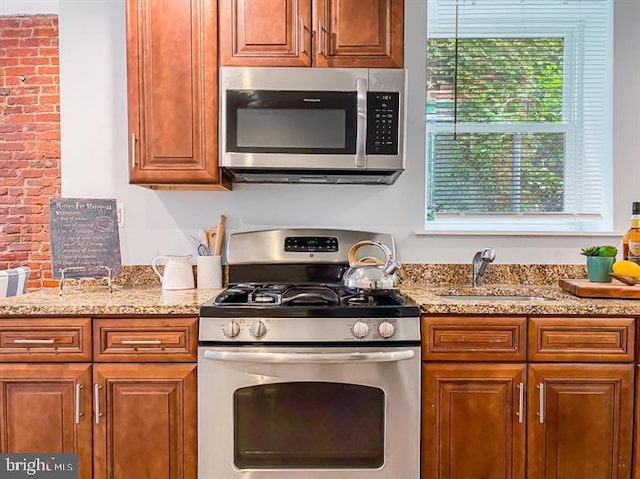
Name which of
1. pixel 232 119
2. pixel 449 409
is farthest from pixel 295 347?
pixel 232 119

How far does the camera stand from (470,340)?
158 centimetres

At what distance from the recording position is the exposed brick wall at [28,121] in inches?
133

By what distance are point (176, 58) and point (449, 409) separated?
172 centimetres

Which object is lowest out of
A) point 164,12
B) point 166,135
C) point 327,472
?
point 327,472

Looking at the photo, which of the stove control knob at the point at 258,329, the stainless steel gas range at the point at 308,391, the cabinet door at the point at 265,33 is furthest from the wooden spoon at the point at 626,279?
the cabinet door at the point at 265,33

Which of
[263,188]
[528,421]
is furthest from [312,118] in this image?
[528,421]

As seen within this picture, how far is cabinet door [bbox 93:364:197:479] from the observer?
1.55m

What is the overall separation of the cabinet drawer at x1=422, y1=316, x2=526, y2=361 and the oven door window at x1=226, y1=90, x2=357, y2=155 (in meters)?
0.77

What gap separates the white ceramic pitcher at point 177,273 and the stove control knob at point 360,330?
0.87 metres

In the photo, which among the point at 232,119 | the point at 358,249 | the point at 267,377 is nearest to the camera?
the point at 267,377

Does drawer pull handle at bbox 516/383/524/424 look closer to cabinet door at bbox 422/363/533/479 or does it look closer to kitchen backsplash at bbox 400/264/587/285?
cabinet door at bbox 422/363/533/479

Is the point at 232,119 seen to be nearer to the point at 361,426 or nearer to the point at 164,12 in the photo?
the point at 164,12

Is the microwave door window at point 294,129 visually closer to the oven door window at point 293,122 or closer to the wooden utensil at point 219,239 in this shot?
the oven door window at point 293,122

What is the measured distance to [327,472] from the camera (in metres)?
1.55
